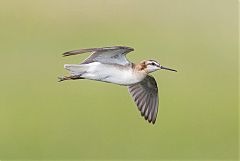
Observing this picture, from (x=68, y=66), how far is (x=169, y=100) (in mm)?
8960

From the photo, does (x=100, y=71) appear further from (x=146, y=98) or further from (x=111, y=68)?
(x=146, y=98)

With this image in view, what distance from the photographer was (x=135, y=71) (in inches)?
415

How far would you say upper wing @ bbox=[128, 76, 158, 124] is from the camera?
38.2 ft

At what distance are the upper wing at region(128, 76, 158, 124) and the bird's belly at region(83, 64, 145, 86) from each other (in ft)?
3.99

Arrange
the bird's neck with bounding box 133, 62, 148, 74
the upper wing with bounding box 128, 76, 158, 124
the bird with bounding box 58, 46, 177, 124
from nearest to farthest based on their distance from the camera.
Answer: the bird with bounding box 58, 46, 177, 124, the bird's neck with bounding box 133, 62, 148, 74, the upper wing with bounding box 128, 76, 158, 124

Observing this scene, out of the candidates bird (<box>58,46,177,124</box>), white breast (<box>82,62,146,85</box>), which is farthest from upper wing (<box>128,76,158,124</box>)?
white breast (<box>82,62,146,85</box>)

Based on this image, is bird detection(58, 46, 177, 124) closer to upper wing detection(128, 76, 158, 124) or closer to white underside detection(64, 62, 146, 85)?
white underside detection(64, 62, 146, 85)

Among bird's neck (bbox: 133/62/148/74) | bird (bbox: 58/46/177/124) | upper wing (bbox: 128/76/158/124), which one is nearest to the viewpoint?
bird (bbox: 58/46/177/124)

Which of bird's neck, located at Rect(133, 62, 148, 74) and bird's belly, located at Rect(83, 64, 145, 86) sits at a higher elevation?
bird's neck, located at Rect(133, 62, 148, 74)
